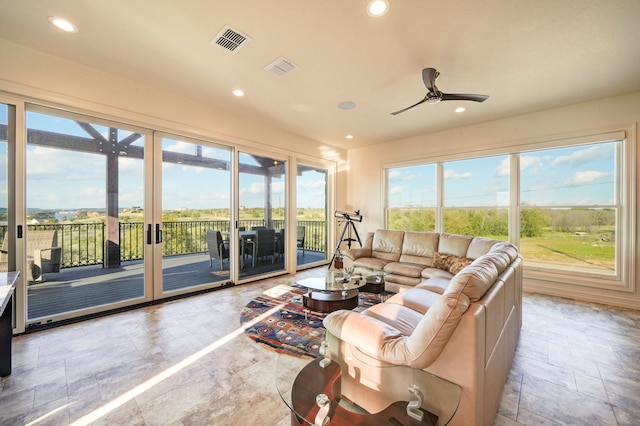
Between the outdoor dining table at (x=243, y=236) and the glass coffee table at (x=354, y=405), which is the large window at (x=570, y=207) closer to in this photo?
the glass coffee table at (x=354, y=405)

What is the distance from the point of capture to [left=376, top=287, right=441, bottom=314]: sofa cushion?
2.20 meters

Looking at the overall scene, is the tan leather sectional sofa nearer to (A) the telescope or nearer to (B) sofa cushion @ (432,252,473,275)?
(B) sofa cushion @ (432,252,473,275)

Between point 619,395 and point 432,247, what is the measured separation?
250 centimetres

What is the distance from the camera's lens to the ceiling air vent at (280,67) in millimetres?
2699

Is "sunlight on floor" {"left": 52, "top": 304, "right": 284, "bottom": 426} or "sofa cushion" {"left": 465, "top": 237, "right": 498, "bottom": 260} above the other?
"sofa cushion" {"left": 465, "top": 237, "right": 498, "bottom": 260}

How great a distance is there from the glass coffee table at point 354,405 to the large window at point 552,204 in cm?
413

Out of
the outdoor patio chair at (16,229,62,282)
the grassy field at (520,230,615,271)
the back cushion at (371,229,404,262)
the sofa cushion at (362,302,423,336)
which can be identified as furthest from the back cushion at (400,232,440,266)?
the outdoor patio chair at (16,229,62,282)

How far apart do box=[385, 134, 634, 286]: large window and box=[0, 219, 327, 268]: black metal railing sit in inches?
163

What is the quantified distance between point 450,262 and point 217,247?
364 centimetres

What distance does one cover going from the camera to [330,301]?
2.82 metres

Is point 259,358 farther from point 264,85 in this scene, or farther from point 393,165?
point 393,165

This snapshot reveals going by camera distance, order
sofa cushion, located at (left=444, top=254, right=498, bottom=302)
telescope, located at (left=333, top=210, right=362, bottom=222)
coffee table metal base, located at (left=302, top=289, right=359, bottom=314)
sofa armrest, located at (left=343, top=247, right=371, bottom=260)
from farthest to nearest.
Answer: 1. telescope, located at (left=333, top=210, right=362, bottom=222)
2. sofa armrest, located at (left=343, top=247, right=371, bottom=260)
3. coffee table metal base, located at (left=302, top=289, right=359, bottom=314)
4. sofa cushion, located at (left=444, top=254, right=498, bottom=302)

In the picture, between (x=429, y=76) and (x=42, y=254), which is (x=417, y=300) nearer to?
(x=429, y=76)

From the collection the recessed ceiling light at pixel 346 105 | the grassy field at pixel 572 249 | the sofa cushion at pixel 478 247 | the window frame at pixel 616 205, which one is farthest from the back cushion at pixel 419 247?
the recessed ceiling light at pixel 346 105
